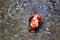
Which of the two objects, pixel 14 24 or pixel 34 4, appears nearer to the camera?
pixel 14 24

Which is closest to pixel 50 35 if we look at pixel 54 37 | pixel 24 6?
pixel 54 37

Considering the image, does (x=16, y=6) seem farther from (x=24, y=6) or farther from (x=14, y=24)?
(x=14, y=24)

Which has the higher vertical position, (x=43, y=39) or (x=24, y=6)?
(x=24, y=6)

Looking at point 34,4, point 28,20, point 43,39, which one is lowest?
point 43,39

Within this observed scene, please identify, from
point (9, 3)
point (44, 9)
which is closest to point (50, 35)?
point (44, 9)

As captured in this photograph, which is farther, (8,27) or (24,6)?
(24,6)

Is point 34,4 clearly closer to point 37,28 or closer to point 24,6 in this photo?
point 24,6
